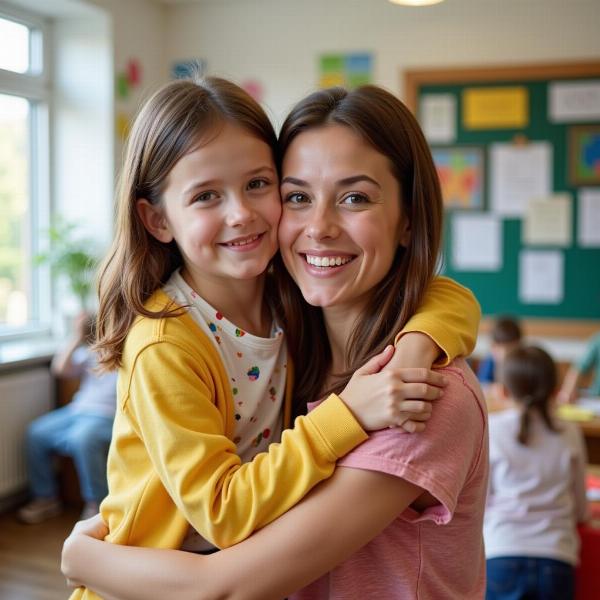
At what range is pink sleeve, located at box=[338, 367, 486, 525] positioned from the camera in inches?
41.8

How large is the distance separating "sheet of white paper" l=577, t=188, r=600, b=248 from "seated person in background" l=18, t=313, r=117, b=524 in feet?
10.7

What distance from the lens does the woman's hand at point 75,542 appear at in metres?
1.29

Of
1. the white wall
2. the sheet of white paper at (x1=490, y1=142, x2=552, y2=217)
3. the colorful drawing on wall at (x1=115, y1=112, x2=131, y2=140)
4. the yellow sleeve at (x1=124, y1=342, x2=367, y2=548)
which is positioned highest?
the white wall

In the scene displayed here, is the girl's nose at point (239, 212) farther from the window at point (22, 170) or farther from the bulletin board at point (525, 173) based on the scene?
the bulletin board at point (525, 173)

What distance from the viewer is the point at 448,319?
1.23 meters

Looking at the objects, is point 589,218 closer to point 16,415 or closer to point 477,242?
point 477,242

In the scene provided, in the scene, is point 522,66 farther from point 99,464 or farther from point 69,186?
point 99,464

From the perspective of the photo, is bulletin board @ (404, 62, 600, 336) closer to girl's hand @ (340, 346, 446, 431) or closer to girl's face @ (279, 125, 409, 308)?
girl's face @ (279, 125, 409, 308)

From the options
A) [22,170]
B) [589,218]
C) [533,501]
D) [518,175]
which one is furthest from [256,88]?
[533,501]

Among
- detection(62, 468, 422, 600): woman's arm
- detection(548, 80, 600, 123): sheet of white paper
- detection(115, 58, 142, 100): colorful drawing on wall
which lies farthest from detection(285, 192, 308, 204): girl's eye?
detection(548, 80, 600, 123): sheet of white paper

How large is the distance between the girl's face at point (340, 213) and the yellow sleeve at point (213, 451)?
0.25 metres

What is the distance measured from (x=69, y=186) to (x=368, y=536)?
184 inches

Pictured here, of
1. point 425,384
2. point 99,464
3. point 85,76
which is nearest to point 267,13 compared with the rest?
point 85,76

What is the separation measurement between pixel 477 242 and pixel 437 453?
447 cm
